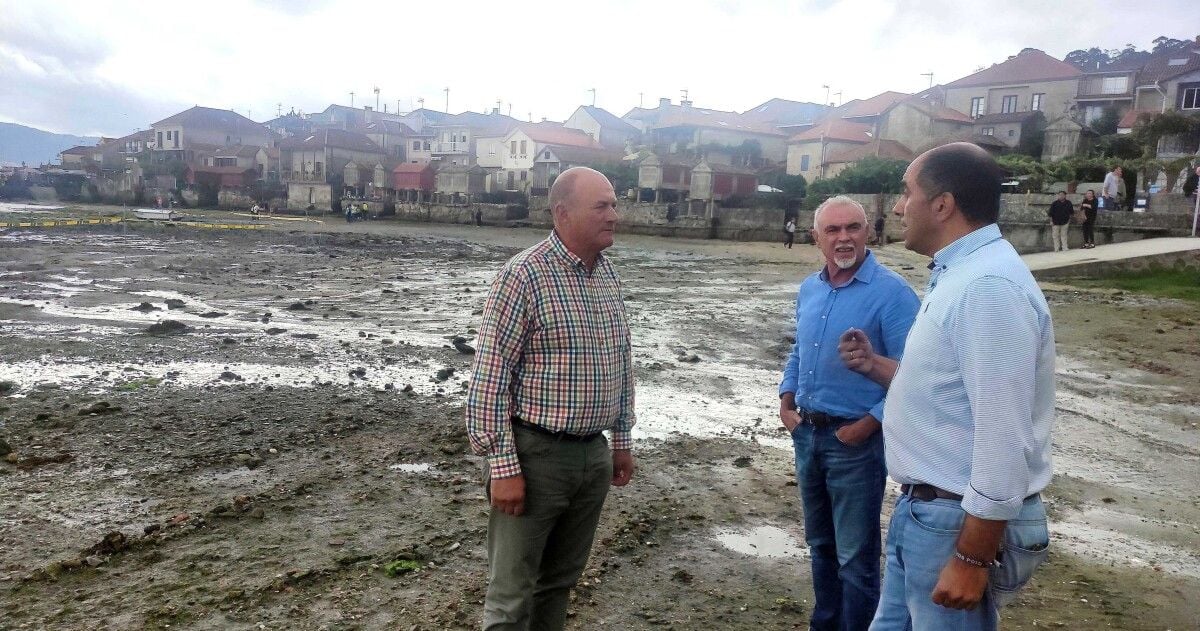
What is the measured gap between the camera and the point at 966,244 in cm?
225

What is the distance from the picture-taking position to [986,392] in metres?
2.02

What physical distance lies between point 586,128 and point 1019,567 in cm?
8755

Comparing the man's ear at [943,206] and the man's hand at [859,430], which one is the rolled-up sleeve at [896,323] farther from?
the man's ear at [943,206]

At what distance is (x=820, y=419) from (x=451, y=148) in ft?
294

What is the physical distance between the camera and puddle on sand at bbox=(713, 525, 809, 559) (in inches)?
182

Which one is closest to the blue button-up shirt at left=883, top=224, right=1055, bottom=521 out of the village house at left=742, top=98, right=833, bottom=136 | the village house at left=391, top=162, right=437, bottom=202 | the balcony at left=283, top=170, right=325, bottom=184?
the village house at left=391, top=162, right=437, bottom=202

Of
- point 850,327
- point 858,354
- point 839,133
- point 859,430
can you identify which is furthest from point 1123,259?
point 839,133

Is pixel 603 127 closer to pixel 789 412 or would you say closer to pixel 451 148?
pixel 451 148

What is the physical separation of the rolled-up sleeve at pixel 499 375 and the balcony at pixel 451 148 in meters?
87.2

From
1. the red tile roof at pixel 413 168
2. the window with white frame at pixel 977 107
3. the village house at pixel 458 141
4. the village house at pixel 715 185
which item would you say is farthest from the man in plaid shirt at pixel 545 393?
the village house at pixel 458 141

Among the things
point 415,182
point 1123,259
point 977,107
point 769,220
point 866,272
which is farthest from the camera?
point 415,182

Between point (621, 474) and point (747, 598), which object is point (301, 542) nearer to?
point (621, 474)

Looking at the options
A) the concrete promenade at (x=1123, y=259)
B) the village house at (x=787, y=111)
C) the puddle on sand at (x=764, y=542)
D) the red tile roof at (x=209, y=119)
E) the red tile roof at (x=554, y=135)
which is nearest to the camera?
the puddle on sand at (x=764, y=542)

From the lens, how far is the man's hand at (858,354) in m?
2.99
